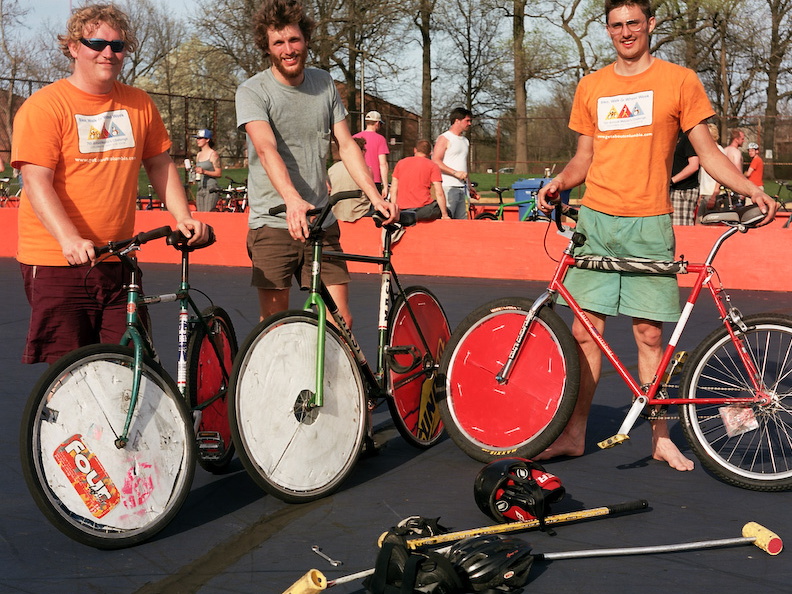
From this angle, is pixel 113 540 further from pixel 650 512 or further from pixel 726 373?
pixel 726 373

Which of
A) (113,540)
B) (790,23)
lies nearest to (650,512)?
(113,540)

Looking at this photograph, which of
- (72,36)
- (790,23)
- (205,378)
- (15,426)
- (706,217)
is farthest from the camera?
(790,23)

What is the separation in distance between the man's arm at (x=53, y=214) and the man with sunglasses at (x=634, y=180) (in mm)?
2140

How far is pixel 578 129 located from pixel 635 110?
0.36 meters

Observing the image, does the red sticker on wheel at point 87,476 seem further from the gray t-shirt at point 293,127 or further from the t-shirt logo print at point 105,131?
the gray t-shirt at point 293,127

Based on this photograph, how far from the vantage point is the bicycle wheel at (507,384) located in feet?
15.9

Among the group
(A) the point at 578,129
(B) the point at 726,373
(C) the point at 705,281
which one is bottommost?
(B) the point at 726,373

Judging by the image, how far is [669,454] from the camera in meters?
4.99

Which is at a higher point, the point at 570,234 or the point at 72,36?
the point at 72,36

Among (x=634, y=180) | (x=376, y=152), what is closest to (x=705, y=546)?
(x=634, y=180)

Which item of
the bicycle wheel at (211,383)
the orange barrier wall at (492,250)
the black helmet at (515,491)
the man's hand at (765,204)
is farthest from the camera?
the orange barrier wall at (492,250)

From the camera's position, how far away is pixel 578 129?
16.7 ft

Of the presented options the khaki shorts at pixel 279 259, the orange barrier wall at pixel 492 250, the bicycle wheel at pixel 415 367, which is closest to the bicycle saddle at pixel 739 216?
the bicycle wheel at pixel 415 367

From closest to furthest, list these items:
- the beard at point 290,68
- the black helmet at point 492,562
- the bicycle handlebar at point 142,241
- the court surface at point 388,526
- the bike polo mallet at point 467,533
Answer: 1. the bike polo mallet at point 467,533
2. the black helmet at point 492,562
3. the court surface at point 388,526
4. the bicycle handlebar at point 142,241
5. the beard at point 290,68
